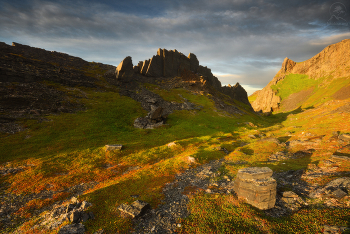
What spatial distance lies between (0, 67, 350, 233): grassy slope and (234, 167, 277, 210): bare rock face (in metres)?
0.96

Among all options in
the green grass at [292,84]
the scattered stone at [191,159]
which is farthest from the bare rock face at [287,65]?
the scattered stone at [191,159]

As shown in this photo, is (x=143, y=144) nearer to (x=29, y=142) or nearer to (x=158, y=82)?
(x=29, y=142)

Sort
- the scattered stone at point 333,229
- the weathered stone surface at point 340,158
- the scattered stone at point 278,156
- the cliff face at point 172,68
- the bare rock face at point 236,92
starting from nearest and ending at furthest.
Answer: the scattered stone at point 333,229
the weathered stone surface at point 340,158
the scattered stone at point 278,156
the cliff face at point 172,68
the bare rock face at point 236,92

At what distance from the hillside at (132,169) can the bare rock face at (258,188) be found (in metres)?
0.82

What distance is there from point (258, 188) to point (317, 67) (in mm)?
187476

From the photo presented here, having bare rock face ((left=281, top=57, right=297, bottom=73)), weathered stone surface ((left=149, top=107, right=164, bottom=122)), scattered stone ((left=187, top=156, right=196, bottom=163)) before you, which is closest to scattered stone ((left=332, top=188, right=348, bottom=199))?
scattered stone ((left=187, top=156, right=196, bottom=163))

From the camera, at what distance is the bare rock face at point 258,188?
570 inches

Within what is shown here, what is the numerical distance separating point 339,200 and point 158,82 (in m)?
101

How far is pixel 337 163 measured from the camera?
2152cm

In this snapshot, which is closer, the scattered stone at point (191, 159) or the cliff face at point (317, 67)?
the scattered stone at point (191, 159)

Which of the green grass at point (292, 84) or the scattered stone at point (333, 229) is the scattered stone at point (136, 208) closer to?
the scattered stone at point (333, 229)

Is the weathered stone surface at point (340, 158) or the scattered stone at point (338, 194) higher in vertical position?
the weathered stone surface at point (340, 158)

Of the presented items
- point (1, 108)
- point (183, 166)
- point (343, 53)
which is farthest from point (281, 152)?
point (343, 53)

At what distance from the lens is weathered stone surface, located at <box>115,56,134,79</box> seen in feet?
294
